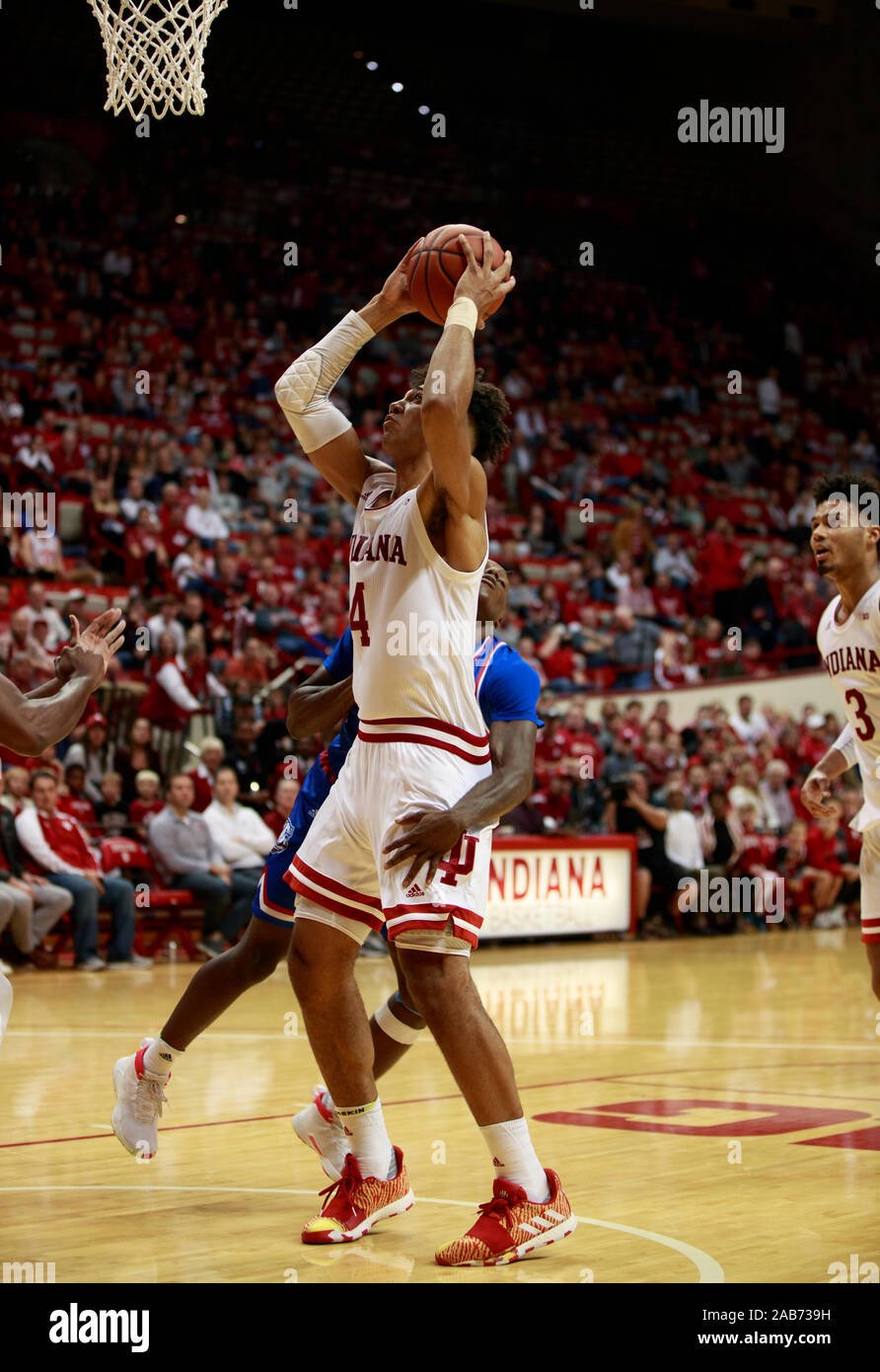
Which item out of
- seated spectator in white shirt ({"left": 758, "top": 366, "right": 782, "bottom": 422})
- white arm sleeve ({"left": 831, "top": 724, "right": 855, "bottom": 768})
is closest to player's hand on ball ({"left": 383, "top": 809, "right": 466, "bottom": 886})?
white arm sleeve ({"left": 831, "top": 724, "right": 855, "bottom": 768})

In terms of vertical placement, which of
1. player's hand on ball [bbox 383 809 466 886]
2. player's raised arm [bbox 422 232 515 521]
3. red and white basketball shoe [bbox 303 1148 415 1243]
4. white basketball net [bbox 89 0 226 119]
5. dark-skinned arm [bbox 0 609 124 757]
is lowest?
red and white basketball shoe [bbox 303 1148 415 1243]

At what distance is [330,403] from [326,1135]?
2198 mm

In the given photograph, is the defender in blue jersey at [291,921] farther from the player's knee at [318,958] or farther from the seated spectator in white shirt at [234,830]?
the seated spectator in white shirt at [234,830]

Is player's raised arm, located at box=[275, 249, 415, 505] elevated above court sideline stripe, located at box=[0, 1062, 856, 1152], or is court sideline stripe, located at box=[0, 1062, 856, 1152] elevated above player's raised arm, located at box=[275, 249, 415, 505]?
player's raised arm, located at box=[275, 249, 415, 505]

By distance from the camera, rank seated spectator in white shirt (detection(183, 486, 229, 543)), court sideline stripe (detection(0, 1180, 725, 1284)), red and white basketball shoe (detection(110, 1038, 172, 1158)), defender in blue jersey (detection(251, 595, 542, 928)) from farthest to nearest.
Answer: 1. seated spectator in white shirt (detection(183, 486, 229, 543))
2. red and white basketball shoe (detection(110, 1038, 172, 1158))
3. defender in blue jersey (detection(251, 595, 542, 928))
4. court sideline stripe (detection(0, 1180, 725, 1284))

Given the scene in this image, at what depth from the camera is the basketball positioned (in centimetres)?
447

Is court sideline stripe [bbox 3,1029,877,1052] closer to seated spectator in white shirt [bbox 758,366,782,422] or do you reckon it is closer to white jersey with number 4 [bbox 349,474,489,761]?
white jersey with number 4 [bbox 349,474,489,761]

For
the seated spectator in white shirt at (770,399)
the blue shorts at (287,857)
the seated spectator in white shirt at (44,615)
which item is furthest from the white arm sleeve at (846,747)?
the seated spectator in white shirt at (770,399)

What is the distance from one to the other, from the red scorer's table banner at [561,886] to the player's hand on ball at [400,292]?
8.98 m

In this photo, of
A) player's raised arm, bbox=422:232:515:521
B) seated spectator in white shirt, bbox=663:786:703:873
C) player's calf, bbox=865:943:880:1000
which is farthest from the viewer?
seated spectator in white shirt, bbox=663:786:703:873

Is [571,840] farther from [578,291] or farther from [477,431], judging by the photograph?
[578,291]

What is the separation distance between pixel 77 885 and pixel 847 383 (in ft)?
64.6

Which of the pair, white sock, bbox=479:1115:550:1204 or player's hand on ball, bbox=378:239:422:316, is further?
player's hand on ball, bbox=378:239:422:316
